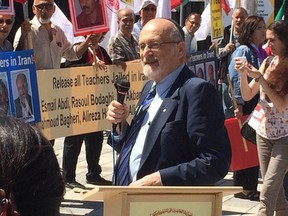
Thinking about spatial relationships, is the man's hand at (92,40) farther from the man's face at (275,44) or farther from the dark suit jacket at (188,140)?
the dark suit jacket at (188,140)

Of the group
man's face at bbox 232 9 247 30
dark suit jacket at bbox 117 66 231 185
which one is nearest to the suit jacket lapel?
dark suit jacket at bbox 117 66 231 185

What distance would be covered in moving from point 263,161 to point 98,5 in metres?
2.74

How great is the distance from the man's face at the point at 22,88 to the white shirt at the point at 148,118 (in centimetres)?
302

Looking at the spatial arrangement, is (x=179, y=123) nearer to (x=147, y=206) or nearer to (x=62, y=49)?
(x=147, y=206)

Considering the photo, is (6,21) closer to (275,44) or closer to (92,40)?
(92,40)

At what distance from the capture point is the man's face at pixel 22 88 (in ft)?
20.6

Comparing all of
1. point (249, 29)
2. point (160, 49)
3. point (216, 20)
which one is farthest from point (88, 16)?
point (160, 49)

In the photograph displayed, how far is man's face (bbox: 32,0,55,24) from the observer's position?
6.87 m

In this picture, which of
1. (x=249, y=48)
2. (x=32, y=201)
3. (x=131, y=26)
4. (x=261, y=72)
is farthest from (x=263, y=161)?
(x=32, y=201)

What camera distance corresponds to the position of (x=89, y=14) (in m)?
7.37

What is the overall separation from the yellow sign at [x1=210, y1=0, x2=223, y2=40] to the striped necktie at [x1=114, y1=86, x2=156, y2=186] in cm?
607

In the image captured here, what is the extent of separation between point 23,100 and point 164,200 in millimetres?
3773

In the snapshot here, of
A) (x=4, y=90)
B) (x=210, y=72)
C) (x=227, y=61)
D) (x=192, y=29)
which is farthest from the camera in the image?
(x=192, y=29)

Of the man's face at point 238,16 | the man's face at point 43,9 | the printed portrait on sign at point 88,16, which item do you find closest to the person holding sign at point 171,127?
the man's face at point 43,9
